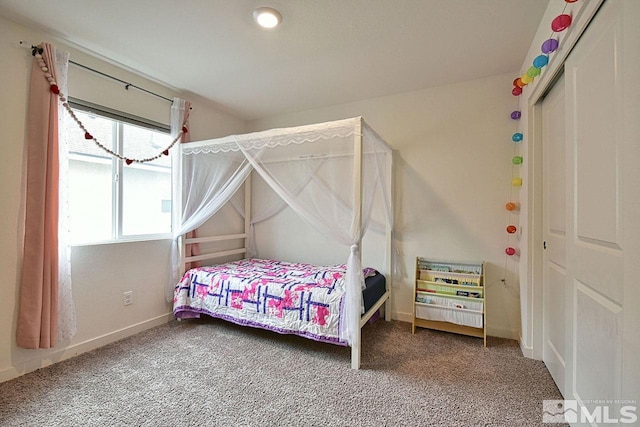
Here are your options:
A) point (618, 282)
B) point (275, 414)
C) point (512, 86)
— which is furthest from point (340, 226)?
point (512, 86)

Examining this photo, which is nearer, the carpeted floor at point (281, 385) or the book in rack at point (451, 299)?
the carpeted floor at point (281, 385)

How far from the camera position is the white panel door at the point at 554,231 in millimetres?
1808

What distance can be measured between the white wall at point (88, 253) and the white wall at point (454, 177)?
94.6 inches

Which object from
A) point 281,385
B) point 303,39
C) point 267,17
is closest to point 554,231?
point 281,385

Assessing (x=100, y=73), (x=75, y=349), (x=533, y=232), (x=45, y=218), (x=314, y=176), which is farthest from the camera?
(x=314, y=176)

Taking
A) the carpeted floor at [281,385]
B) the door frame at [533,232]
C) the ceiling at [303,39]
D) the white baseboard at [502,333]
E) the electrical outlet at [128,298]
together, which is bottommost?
the carpeted floor at [281,385]

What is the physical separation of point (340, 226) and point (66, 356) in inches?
97.5

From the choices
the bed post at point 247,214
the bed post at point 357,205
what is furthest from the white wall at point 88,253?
the bed post at point 357,205

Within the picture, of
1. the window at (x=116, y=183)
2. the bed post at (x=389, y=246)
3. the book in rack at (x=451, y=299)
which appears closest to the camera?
the window at (x=116, y=183)

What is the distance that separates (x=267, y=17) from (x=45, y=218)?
217 centimetres

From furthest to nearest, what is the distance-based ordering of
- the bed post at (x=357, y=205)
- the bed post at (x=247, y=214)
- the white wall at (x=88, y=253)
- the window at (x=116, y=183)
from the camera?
the bed post at (x=247, y=214), the window at (x=116, y=183), the bed post at (x=357, y=205), the white wall at (x=88, y=253)

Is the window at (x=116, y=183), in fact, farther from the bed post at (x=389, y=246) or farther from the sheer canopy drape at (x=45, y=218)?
the bed post at (x=389, y=246)

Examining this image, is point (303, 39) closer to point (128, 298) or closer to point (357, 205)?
point (357, 205)

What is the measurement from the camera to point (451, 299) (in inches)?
105
